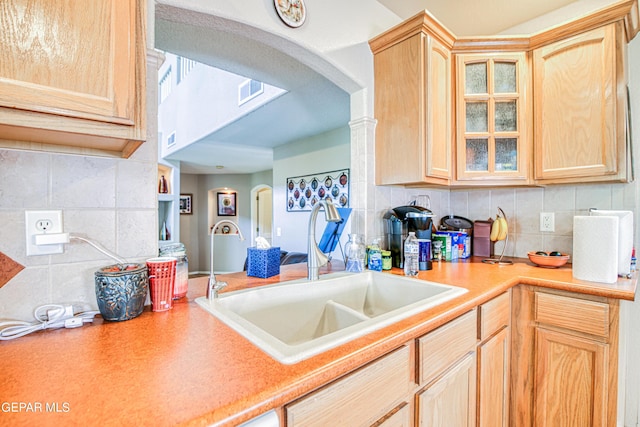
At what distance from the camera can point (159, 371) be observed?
612 millimetres

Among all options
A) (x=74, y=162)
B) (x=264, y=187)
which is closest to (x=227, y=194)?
(x=264, y=187)

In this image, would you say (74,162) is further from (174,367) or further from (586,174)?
(586,174)

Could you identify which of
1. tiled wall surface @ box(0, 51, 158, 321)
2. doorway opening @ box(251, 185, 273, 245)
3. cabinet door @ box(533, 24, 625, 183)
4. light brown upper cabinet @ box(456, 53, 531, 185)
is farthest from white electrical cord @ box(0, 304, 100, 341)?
doorway opening @ box(251, 185, 273, 245)

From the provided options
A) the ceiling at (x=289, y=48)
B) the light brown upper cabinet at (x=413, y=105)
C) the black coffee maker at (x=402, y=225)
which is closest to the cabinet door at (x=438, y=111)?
the light brown upper cabinet at (x=413, y=105)

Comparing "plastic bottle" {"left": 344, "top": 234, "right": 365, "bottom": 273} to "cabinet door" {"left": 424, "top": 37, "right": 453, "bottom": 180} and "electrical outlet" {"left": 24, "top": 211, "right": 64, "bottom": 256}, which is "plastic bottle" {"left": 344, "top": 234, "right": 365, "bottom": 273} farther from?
"electrical outlet" {"left": 24, "top": 211, "right": 64, "bottom": 256}

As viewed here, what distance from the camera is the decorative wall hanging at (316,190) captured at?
11.2ft

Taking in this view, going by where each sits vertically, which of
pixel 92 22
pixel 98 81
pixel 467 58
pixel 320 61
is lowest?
pixel 98 81

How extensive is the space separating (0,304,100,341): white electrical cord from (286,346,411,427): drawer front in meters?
0.67

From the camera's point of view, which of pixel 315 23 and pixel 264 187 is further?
pixel 264 187

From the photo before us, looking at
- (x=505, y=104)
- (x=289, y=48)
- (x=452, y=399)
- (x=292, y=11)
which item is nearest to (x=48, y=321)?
(x=452, y=399)

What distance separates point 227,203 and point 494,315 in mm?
7072

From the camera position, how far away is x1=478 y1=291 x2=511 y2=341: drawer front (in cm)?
123

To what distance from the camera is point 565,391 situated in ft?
4.58

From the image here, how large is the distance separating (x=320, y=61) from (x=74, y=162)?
1.19m
